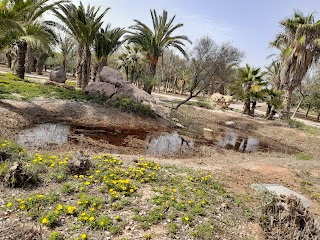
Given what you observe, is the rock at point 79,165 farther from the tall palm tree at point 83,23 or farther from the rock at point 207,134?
the tall palm tree at point 83,23

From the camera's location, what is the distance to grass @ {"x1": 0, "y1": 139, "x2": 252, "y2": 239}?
165 inches

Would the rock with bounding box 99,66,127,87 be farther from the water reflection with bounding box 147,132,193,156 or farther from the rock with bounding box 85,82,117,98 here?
the water reflection with bounding box 147,132,193,156

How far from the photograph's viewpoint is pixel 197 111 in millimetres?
22312

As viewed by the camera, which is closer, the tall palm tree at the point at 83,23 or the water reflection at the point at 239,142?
the water reflection at the point at 239,142

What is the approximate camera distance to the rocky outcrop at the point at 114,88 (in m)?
17.1

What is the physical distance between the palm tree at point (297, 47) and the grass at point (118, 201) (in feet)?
57.2

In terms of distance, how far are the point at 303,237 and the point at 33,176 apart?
4698 mm

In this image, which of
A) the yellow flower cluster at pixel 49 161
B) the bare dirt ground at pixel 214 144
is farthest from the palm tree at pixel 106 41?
the yellow flower cluster at pixel 49 161

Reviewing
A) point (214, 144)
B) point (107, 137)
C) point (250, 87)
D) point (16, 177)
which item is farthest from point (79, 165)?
point (250, 87)

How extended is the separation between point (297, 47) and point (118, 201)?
1987 centimetres

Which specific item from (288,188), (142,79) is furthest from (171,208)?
(142,79)

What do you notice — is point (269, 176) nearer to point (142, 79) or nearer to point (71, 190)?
point (71, 190)

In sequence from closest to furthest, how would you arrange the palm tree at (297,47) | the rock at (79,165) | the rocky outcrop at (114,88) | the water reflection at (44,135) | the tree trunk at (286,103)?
the rock at (79,165) → the water reflection at (44,135) → the rocky outcrop at (114,88) → the palm tree at (297,47) → the tree trunk at (286,103)

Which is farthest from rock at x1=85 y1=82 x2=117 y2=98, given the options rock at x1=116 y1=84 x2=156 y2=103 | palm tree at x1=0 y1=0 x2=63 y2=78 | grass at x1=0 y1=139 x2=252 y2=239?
grass at x1=0 y1=139 x2=252 y2=239
